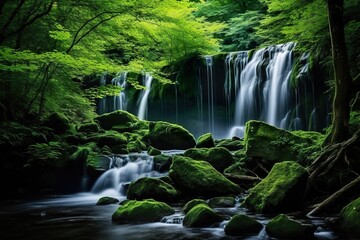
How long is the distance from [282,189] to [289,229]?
142cm

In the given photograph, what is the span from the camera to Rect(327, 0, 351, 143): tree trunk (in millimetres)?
8031

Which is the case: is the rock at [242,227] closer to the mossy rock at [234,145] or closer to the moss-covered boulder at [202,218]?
the moss-covered boulder at [202,218]

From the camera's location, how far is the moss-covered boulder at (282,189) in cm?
689

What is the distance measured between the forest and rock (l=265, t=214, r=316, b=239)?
0.02m

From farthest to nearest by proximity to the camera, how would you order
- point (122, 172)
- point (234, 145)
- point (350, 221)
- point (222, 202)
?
point (234, 145) < point (122, 172) < point (222, 202) < point (350, 221)

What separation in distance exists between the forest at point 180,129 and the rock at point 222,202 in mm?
51

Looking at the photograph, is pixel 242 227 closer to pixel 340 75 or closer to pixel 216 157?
pixel 340 75

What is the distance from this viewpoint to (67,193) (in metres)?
11.7

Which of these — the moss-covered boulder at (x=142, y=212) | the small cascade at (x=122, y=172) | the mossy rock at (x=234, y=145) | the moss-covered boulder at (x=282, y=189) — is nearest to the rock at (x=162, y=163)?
the small cascade at (x=122, y=172)

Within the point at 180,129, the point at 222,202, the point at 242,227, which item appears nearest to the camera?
the point at 242,227

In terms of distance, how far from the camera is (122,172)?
12125 mm

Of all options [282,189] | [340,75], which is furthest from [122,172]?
[340,75]

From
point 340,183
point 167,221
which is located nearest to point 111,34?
point 167,221

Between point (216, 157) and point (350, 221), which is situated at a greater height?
point (216, 157)
